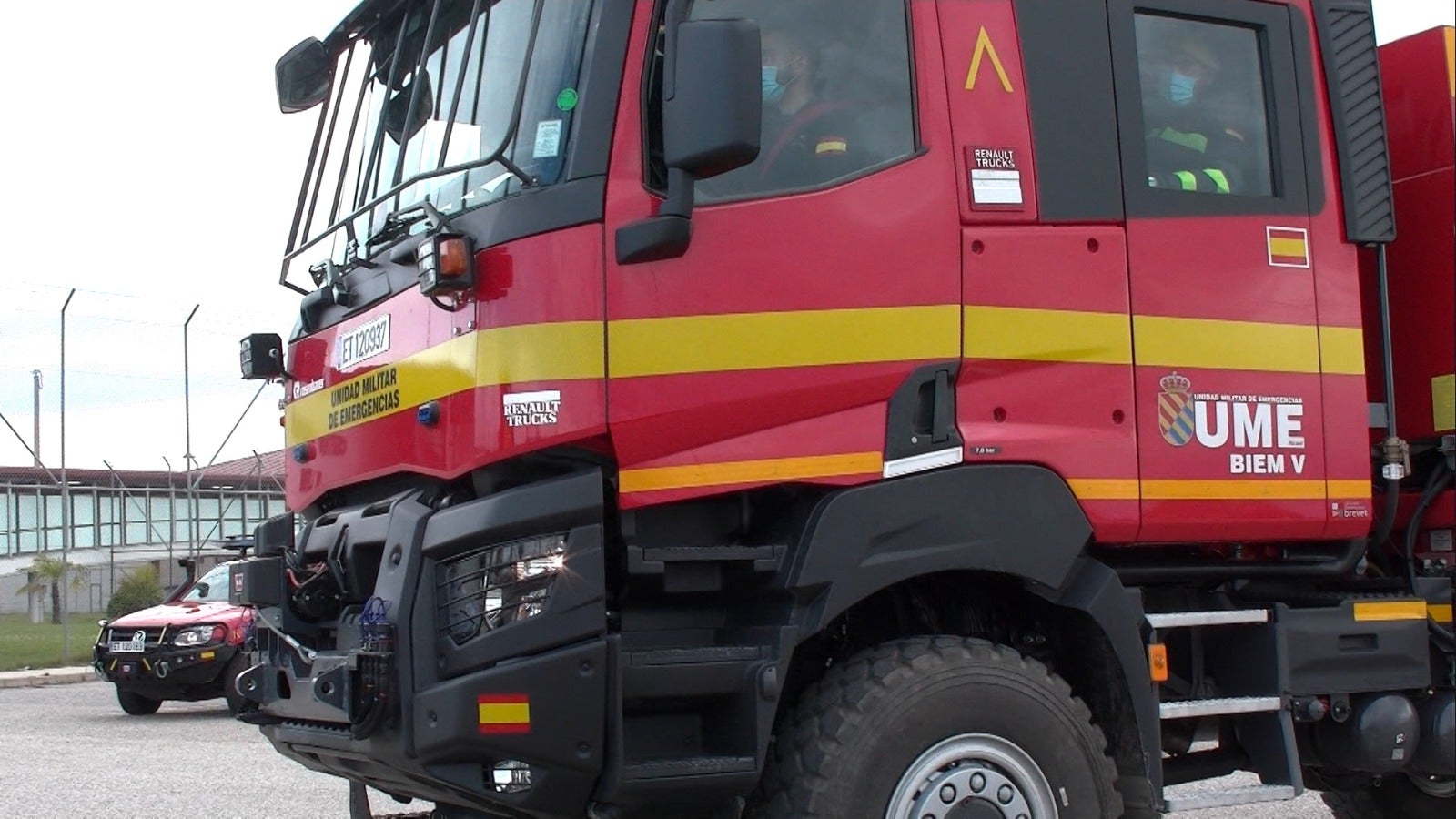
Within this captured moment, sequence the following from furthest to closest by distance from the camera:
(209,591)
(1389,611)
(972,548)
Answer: (209,591) < (1389,611) < (972,548)

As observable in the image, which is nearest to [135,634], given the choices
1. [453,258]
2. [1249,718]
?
[453,258]

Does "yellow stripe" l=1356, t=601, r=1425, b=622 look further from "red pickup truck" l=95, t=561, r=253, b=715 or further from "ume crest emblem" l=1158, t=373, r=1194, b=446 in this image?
"red pickup truck" l=95, t=561, r=253, b=715

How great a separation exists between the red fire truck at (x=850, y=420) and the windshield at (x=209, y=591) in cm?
1157

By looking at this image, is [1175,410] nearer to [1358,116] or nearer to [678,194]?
[1358,116]

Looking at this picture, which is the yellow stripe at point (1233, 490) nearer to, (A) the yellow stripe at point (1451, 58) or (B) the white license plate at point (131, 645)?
(A) the yellow stripe at point (1451, 58)

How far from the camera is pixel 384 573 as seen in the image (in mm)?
4723

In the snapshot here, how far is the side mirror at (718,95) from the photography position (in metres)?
4.31

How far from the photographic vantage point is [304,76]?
249 inches

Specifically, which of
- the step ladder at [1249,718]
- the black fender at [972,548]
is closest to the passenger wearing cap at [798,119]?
the black fender at [972,548]

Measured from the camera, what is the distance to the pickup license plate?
1530cm

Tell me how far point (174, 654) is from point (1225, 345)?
40.0 feet

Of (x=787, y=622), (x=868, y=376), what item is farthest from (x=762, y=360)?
(x=787, y=622)

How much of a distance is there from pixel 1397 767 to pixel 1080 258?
2.35 meters

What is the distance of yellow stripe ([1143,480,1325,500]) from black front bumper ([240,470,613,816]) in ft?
6.33
